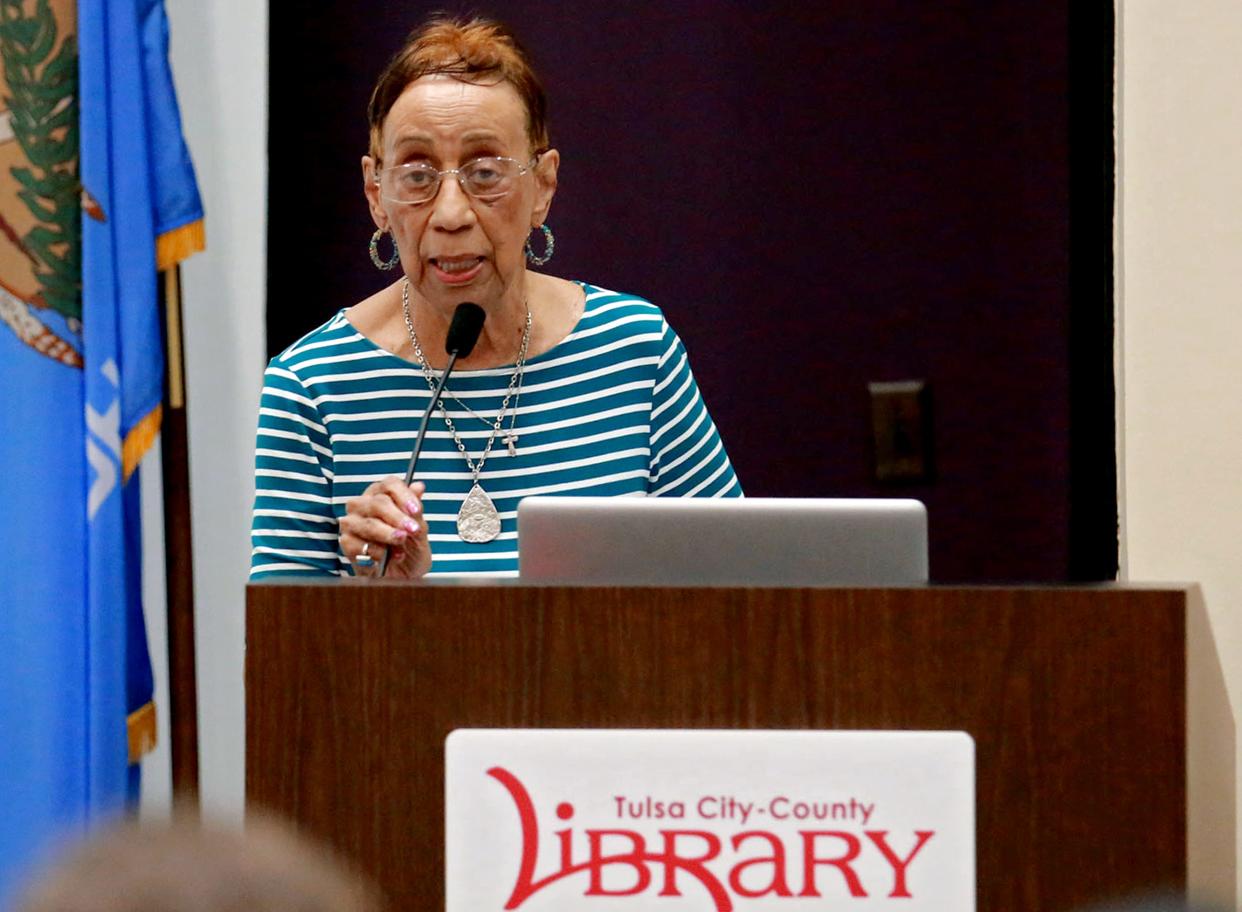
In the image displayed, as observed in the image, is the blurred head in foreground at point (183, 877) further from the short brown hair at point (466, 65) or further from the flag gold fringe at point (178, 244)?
the flag gold fringe at point (178, 244)

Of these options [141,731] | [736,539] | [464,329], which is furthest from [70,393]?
[736,539]

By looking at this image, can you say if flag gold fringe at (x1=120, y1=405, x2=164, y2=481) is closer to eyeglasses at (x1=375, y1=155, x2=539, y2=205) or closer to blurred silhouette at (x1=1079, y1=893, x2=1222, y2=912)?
eyeglasses at (x1=375, y1=155, x2=539, y2=205)

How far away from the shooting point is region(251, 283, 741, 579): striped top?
7.06ft

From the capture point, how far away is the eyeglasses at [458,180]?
224 cm

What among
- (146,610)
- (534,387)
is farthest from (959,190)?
(146,610)

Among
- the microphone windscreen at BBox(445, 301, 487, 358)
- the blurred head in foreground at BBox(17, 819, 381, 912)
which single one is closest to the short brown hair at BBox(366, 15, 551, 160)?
the microphone windscreen at BBox(445, 301, 487, 358)

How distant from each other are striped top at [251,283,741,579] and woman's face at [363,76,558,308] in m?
0.12

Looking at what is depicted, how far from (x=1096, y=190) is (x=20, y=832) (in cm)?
213

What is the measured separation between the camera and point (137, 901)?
0.47m

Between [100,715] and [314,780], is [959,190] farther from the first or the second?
[314,780]

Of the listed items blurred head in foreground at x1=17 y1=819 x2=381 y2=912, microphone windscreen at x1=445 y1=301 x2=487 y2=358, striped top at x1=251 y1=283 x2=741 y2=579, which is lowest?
blurred head in foreground at x1=17 y1=819 x2=381 y2=912

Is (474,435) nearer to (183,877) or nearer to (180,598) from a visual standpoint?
(180,598)

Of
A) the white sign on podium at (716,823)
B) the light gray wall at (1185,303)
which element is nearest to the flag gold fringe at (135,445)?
the light gray wall at (1185,303)

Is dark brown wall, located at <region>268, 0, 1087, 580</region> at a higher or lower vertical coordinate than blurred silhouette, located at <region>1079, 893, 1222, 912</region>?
higher
